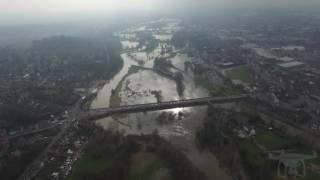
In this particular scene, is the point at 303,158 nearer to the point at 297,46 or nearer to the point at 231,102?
the point at 231,102

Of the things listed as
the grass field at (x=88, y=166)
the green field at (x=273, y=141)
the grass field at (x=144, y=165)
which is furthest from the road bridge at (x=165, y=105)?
the grass field at (x=144, y=165)

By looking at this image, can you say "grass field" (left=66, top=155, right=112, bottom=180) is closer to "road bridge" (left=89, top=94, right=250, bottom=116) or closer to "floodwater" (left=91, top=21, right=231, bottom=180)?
"floodwater" (left=91, top=21, right=231, bottom=180)

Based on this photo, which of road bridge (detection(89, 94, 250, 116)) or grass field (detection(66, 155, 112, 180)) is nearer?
grass field (detection(66, 155, 112, 180))

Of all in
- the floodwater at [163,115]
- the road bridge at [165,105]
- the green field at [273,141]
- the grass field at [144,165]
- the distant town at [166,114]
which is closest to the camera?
the grass field at [144,165]

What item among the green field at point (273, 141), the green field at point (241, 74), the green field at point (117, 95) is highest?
the green field at point (273, 141)

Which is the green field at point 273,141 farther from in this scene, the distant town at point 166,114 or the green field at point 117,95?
the green field at point 117,95

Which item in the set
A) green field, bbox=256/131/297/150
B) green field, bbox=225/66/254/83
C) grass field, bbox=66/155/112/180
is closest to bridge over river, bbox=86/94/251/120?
green field, bbox=225/66/254/83

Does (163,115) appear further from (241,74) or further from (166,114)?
(241,74)

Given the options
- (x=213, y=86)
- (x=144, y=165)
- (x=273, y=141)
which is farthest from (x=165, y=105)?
(x=273, y=141)

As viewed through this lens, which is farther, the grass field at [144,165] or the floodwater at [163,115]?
the floodwater at [163,115]
